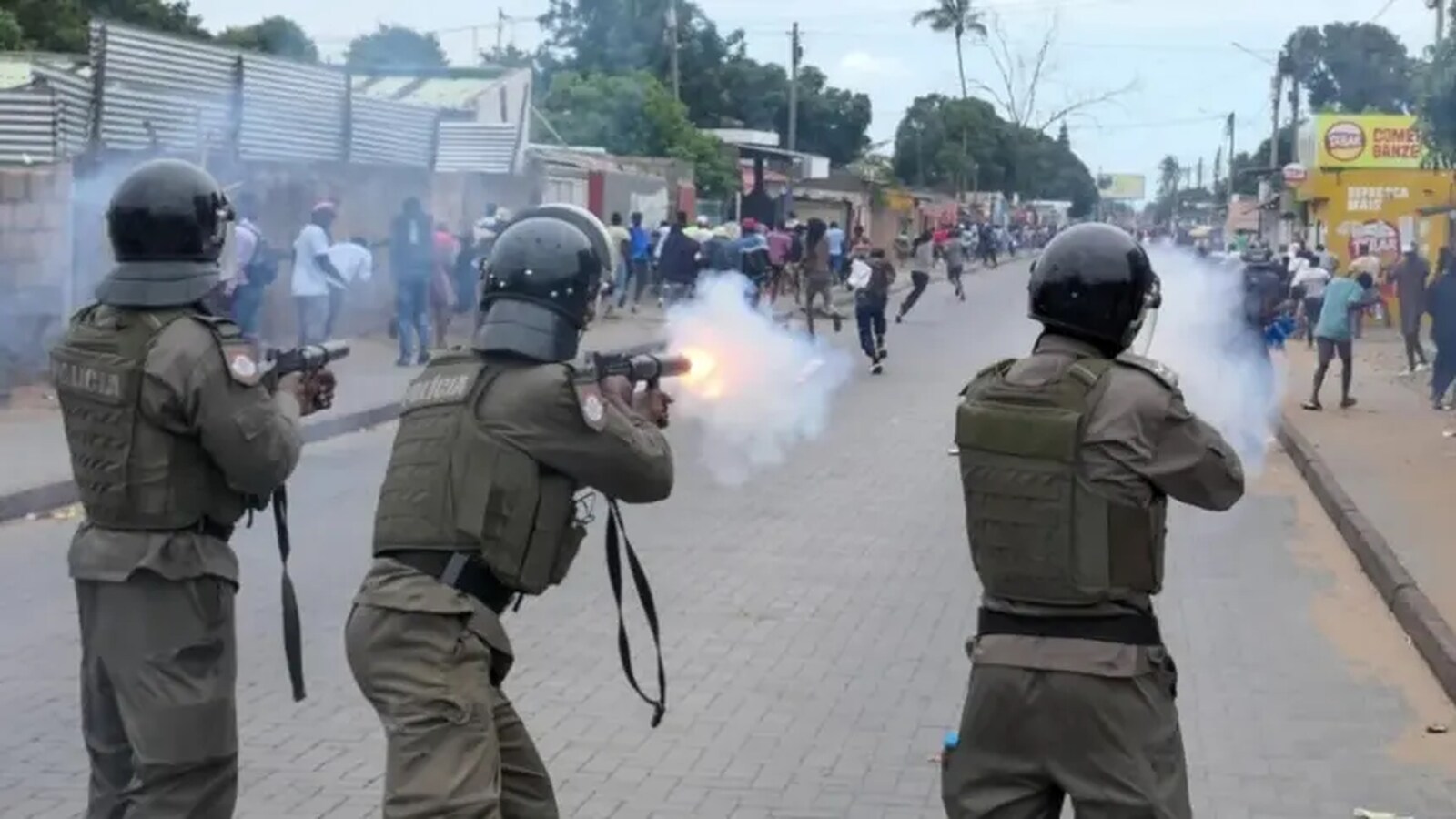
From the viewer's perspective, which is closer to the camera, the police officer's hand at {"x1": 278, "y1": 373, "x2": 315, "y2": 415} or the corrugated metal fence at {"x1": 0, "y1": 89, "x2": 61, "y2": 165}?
the police officer's hand at {"x1": 278, "y1": 373, "x2": 315, "y2": 415}

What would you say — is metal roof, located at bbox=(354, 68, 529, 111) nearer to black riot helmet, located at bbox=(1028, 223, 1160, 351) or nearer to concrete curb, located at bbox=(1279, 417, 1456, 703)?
concrete curb, located at bbox=(1279, 417, 1456, 703)

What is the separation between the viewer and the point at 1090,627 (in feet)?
12.6

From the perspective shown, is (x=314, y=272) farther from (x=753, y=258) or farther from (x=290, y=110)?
(x=753, y=258)

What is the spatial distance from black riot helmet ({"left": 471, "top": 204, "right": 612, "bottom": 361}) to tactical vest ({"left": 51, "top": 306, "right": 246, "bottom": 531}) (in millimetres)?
639

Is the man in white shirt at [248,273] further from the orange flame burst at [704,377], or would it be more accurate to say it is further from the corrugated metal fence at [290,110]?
the orange flame burst at [704,377]

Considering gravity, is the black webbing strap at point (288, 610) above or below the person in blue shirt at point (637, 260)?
below

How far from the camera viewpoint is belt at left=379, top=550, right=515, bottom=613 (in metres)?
3.90

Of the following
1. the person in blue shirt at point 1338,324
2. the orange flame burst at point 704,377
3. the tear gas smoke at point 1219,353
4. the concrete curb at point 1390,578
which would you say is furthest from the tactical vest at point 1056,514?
the person in blue shirt at point 1338,324

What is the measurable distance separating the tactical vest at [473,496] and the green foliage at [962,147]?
8268 centimetres

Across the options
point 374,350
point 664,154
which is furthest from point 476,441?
point 664,154

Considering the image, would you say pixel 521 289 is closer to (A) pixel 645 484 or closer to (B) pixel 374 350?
(A) pixel 645 484

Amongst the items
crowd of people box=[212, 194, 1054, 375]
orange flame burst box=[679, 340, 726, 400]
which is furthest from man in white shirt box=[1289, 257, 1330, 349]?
orange flame burst box=[679, 340, 726, 400]

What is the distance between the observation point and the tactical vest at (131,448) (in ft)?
13.7

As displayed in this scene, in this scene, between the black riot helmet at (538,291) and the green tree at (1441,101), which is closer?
the black riot helmet at (538,291)
